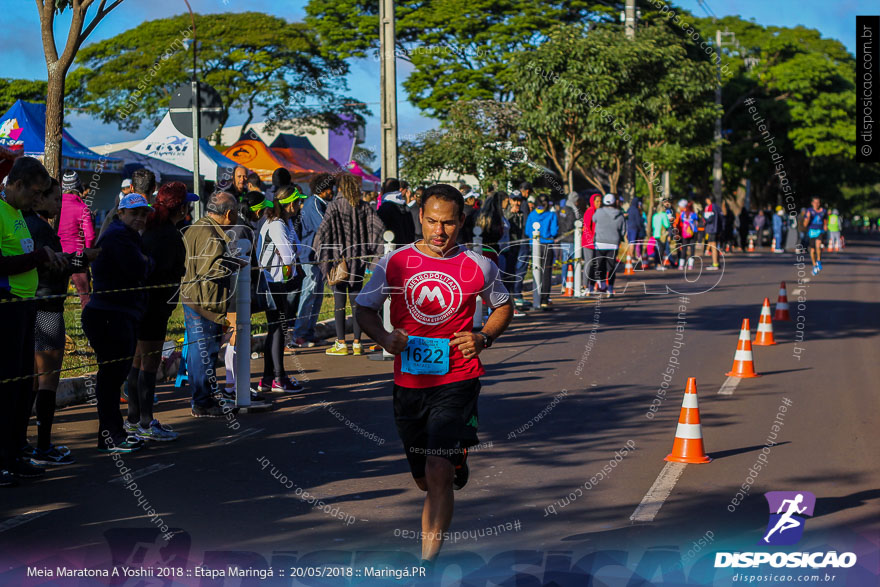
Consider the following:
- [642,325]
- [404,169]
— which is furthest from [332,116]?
[642,325]

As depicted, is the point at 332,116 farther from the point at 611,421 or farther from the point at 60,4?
the point at 611,421

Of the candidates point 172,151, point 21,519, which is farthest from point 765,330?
point 172,151

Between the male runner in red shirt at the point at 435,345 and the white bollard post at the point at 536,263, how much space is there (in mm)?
12237

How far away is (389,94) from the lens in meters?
18.0

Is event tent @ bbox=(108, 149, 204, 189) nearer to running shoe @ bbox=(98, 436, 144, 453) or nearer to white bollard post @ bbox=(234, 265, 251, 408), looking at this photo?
white bollard post @ bbox=(234, 265, 251, 408)

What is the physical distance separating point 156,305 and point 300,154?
3154cm

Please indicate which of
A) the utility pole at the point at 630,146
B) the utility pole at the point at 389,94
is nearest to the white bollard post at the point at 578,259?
the utility pole at the point at 389,94

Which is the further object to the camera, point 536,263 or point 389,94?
point 389,94

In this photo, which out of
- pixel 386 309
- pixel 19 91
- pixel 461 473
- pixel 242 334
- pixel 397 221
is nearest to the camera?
pixel 461 473

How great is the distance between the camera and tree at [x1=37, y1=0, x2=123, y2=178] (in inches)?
429

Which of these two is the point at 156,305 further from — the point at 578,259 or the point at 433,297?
the point at 578,259

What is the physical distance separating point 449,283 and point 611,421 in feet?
13.8

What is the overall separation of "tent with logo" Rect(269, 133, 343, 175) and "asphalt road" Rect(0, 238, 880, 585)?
25.8 metres

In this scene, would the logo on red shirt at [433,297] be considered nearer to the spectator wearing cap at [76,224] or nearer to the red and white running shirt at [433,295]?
the red and white running shirt at [433,295]
